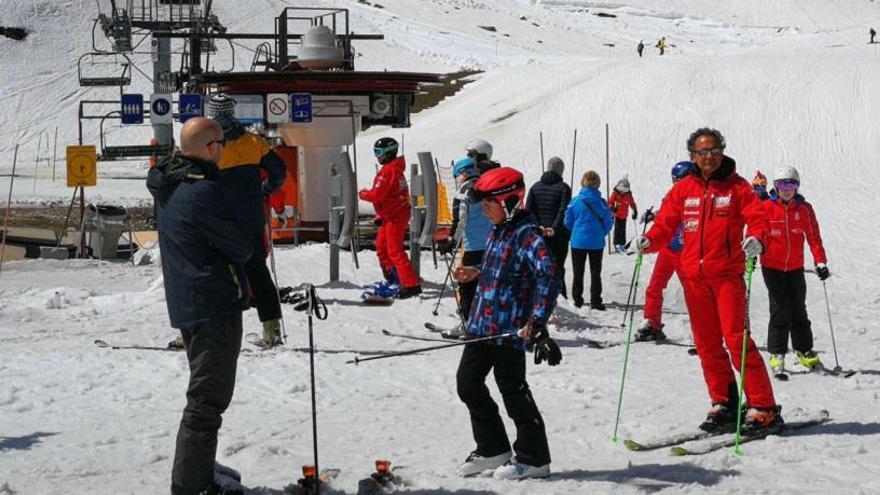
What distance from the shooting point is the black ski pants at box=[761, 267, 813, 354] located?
9023 millimetres

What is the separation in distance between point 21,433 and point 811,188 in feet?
85.9

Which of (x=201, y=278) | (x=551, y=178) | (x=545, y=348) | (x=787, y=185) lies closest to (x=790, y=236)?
(x=787, y=185)

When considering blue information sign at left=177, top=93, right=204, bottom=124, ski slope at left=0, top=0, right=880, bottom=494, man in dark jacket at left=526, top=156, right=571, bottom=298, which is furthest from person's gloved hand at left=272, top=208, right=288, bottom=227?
man in dark jacket at left=526, top=156, right=571, bottom=298

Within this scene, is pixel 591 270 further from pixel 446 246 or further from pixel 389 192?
pixel 446 246

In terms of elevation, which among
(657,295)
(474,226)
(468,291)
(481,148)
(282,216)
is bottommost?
(657,295)

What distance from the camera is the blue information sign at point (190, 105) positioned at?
18250 mm

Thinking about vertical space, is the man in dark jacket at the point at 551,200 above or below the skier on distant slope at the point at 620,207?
above

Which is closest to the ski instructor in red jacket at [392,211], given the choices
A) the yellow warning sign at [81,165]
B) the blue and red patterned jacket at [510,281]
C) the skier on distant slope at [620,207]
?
the blue and red patterned jacket at [510,281]

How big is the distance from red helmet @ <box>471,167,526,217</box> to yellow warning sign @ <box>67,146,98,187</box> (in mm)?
13948

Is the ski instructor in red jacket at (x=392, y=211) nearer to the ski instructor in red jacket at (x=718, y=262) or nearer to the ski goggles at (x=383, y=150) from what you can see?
the ski goggles at (x=383, y=150)

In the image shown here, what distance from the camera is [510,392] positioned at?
5.80 m

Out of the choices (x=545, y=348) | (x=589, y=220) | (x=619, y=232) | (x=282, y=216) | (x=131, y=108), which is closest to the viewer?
(x=545, y=348)

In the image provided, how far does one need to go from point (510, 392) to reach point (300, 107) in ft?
46.3

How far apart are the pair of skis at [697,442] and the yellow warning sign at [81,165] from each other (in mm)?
13945
